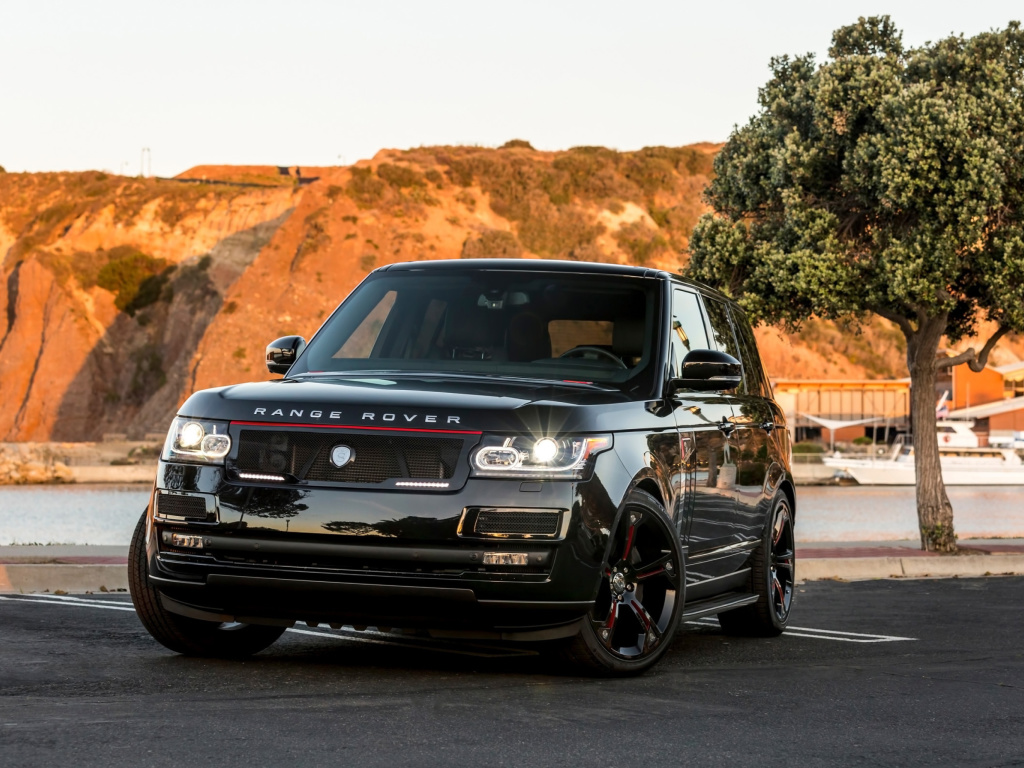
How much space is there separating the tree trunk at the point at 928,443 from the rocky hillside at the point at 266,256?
2852 inches

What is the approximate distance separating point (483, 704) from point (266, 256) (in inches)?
3586

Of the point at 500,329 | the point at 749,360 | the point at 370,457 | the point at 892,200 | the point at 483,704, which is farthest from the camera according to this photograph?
the point at 892,200

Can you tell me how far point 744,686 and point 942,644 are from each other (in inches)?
106

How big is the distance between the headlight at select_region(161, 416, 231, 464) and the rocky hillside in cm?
8337

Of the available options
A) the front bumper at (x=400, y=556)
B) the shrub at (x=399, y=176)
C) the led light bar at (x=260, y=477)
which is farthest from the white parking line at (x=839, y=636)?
the shrub at (x=399, y=176)

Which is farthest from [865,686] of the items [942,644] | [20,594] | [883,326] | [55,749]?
[883,326]

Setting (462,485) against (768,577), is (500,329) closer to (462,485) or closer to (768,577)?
(462,485)

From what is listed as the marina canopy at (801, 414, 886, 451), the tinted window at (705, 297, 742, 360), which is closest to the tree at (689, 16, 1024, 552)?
the tinted window at (705, 297, 742, 360)

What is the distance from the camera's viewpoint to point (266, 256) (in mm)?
95250

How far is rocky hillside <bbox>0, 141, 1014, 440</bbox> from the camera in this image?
94.2 m

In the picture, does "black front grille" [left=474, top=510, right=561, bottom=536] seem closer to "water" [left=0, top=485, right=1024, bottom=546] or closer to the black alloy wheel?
the black alloy wheel

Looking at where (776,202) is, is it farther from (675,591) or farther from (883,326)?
(883,326)

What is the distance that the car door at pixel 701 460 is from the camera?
25.5 feet

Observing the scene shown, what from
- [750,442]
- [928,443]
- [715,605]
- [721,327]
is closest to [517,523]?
[715,605]
